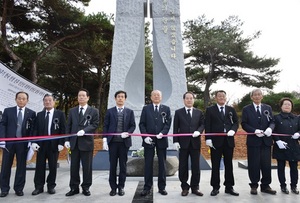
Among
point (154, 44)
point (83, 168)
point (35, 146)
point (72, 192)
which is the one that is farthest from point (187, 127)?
point (154, 44)

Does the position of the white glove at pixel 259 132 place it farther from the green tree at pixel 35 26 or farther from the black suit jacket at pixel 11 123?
the green tree at pixel 35 26

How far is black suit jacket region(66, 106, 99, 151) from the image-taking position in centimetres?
411

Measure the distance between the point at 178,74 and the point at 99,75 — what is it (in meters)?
9.16

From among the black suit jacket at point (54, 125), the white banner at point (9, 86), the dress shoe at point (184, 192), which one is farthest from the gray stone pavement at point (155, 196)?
the white banner at point (9, 86)

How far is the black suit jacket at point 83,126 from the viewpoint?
4.11 m

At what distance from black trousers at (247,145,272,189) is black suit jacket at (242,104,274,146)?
0.08 meters

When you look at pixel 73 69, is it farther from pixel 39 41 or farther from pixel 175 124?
pixel 175 124

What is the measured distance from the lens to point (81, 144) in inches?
161

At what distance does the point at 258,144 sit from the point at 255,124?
0.27m

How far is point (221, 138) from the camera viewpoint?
4.14 meters

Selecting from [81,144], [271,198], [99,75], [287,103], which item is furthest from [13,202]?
[99,75]

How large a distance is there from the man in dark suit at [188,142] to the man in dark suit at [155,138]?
0.54 feet

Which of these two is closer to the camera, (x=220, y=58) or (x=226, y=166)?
(x=226, y=166)

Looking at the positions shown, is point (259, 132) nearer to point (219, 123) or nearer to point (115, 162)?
point (219, 123)
